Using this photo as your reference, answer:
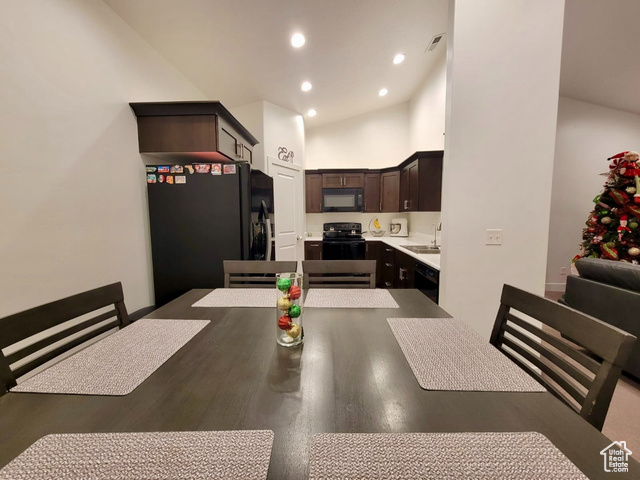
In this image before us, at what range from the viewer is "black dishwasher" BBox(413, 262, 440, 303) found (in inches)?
80.7

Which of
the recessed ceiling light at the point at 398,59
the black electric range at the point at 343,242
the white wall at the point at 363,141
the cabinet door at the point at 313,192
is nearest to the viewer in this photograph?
the recessed ceiling light at the point at 398,59

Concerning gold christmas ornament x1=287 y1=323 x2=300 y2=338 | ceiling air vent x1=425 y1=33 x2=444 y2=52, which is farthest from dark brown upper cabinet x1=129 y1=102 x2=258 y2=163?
ceiling air vent x1=425 y1=33 x2=444 y2=52

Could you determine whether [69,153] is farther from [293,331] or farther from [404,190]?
[404,190]

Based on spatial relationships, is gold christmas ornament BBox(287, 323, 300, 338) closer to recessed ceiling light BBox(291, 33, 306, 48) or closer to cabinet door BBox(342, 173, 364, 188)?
recessed ceiling light BBox(291, 33, 306, 48)

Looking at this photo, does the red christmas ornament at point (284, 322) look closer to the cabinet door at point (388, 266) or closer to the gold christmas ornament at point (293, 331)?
the gold christmas ornament at point (293, 331)

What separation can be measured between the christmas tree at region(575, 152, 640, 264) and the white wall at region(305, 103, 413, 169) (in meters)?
2.51

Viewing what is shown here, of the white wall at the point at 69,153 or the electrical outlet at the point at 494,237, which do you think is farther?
the electrical outlet at the point at 494,237

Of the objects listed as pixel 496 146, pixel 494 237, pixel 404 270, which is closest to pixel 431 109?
pixel 496 146

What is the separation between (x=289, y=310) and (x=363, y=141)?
169 inches

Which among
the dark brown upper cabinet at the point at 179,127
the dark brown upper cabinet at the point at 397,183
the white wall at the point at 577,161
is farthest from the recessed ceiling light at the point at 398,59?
the white wall at the point at 577,161

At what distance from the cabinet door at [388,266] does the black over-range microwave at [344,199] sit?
869mm

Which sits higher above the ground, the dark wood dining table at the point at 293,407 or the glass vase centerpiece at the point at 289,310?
the glass vase centerpiece at the point at 289,310

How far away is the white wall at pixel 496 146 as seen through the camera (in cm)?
167

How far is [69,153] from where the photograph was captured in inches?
56.1
